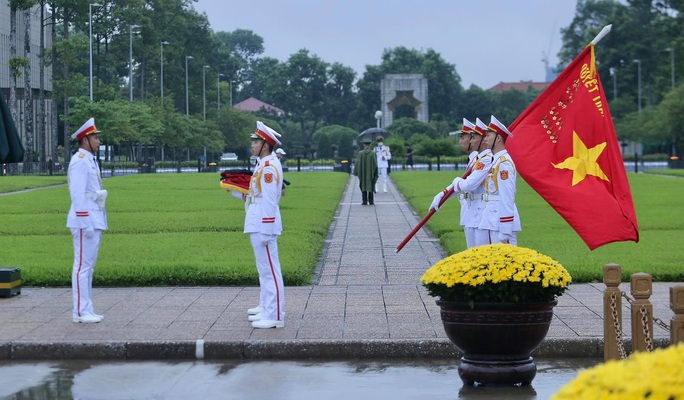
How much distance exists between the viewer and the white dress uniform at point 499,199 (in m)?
11.0

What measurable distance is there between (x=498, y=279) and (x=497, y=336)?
430mm

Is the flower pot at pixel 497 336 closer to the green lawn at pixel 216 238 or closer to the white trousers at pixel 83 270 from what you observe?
the white trousers at pixel 83 270

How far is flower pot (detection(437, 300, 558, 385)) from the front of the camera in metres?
8.14

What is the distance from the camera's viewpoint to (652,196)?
113 ft

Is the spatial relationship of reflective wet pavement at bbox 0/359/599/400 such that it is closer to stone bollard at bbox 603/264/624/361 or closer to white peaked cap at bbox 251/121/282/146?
stone bollard at bbox 603/264/624/361

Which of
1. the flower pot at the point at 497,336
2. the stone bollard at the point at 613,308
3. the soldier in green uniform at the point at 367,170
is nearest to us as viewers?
the stone bollard at the point at 613,308

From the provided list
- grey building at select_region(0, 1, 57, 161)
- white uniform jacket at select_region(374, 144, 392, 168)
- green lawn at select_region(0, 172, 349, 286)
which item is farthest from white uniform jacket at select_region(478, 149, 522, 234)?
grey building at select_region(0, 1, 57, 161)

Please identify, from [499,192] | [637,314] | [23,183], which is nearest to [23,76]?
[23,183]

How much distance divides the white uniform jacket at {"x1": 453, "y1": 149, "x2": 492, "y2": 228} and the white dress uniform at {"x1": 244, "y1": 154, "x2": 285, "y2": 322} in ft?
5.56

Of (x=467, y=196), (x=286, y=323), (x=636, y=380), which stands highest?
(x=467, y=196)

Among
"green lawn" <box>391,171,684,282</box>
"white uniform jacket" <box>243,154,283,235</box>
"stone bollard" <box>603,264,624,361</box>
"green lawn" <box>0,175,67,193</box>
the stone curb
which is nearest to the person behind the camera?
"stone bollard" <box>603,264,624,361</box>

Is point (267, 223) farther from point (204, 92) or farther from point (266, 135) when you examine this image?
point (204, 92)

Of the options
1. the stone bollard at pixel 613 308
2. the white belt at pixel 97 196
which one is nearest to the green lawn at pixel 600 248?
the white belt at pixel 97 196

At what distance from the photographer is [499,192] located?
436 inches
